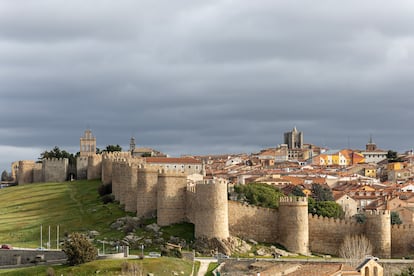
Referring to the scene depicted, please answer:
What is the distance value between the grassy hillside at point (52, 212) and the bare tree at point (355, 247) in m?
16.9

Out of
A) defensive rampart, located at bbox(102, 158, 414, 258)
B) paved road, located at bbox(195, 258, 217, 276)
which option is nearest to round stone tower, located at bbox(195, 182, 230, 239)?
defensive rampart, located at bbox(102, 158, 414, 258)

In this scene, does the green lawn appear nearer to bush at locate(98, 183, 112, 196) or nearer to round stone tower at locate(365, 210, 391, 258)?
round stone tower at locate(365, 210, 391, 258)

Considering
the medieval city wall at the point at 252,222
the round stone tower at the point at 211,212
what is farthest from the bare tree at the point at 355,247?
the round stone tower at the point at 211,212

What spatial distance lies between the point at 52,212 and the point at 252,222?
77.4 feet

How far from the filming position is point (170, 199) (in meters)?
66.2

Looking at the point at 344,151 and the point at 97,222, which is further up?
the point at 344,151

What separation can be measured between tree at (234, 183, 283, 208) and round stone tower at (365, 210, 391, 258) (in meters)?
10.6

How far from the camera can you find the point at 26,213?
81812mm

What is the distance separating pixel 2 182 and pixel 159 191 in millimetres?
68104

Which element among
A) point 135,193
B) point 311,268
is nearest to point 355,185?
point 135,193

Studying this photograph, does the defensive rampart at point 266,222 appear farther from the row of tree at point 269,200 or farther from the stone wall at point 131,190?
the row of tree at point 269,200

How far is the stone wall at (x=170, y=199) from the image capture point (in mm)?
65875

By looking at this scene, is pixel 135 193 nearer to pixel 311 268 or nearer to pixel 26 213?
pixel 26 213

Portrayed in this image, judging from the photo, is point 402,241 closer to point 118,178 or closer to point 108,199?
point 118,178
